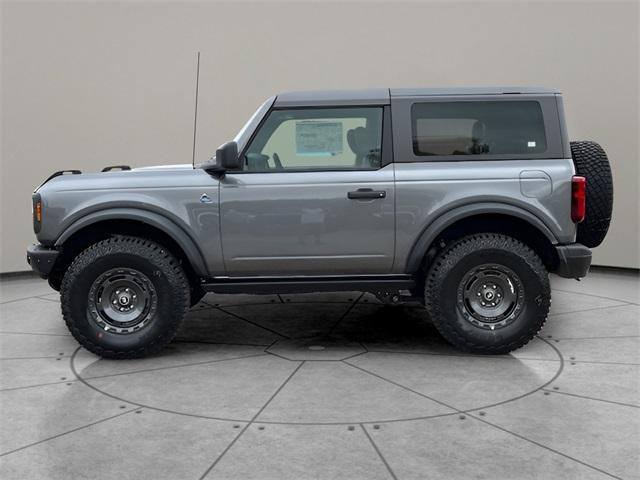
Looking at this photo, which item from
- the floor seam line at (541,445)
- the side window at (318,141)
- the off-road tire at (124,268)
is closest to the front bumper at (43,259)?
the off-road tire at (124,268)

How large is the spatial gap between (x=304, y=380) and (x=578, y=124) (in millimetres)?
5862

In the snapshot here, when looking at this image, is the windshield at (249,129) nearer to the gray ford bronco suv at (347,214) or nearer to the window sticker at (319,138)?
the gray ford bronco suv at (347,214)

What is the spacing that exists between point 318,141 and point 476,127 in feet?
3.99

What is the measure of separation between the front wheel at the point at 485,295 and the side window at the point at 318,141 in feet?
3.16

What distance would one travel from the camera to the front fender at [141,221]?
549cm

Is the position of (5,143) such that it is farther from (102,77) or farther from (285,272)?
(285,272)

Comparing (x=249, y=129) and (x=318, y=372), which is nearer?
(x=318, y=372)

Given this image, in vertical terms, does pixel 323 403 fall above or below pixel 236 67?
below

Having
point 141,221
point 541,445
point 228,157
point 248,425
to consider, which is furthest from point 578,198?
point 141,221

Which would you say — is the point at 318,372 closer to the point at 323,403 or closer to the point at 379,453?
the point at 323,403

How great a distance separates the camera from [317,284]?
5.66 metres

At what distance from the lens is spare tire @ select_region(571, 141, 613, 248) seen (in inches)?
231

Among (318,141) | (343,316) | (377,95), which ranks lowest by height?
(343,316)

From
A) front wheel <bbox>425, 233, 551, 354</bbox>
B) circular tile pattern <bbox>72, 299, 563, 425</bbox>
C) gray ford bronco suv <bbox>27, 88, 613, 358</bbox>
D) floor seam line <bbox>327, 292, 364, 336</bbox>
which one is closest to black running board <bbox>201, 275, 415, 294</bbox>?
gray ford bronco suv <bbox>27, 88, 613, 358</bbox>
